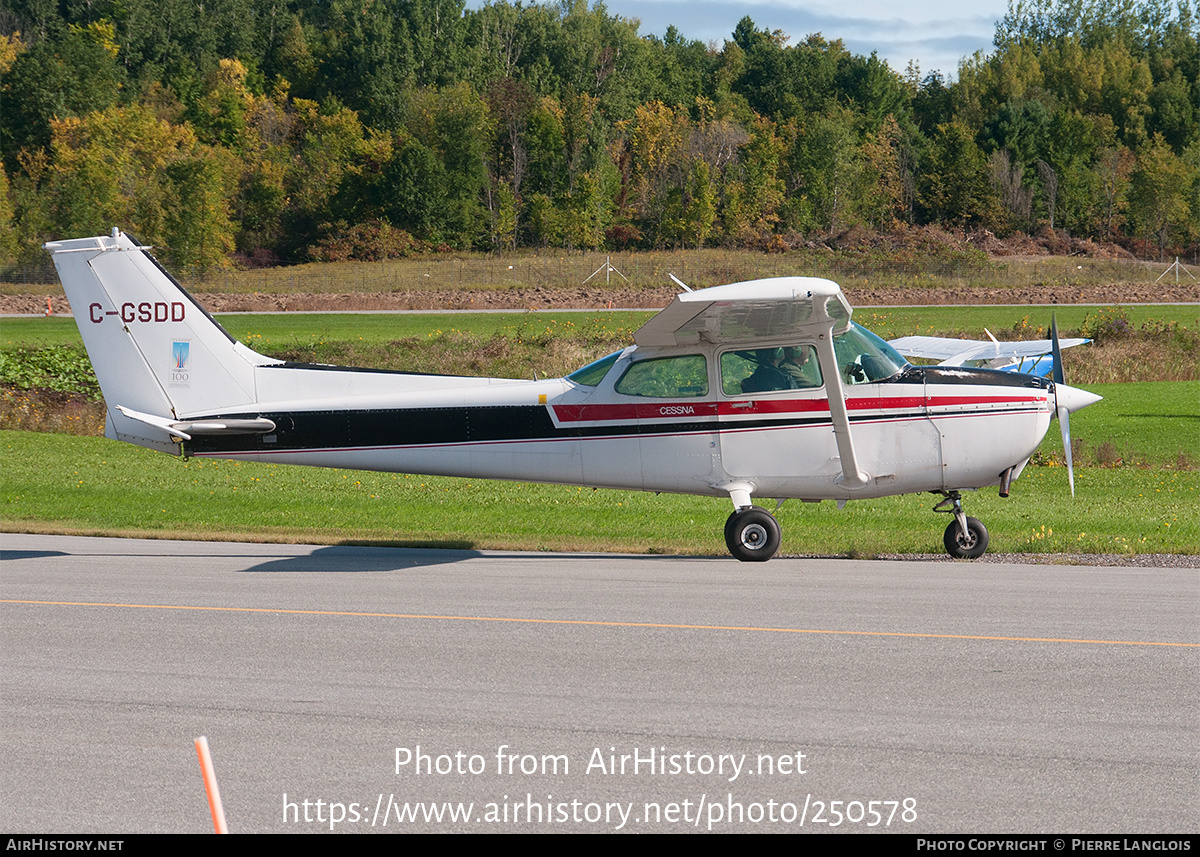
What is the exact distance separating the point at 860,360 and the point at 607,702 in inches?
246

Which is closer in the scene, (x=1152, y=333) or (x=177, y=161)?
(x=1152, y=333)

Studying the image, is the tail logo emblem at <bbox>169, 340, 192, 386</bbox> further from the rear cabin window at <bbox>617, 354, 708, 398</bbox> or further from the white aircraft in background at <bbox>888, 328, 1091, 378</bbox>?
the white aircraft in background at <bbox>888, 328, 1091, 378</bbox>

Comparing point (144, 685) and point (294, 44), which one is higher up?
point (294, 44)

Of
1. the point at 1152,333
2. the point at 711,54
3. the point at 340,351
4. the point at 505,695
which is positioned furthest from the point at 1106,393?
the point at 711,54

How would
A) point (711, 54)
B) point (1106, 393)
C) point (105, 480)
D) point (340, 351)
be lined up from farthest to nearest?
1. point (711, 54)
2. point (340, 351)
3. point (1106, 393)
4. point (105, 480)

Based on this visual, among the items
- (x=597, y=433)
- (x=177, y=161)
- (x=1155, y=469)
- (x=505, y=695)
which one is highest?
(x=177, y=161)

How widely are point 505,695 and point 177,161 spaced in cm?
7866

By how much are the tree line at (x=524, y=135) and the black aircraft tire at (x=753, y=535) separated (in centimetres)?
6896

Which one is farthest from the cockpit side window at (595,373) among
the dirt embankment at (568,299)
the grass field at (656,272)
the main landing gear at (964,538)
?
the grass field at (656,272)

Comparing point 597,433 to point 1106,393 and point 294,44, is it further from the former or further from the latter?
point 294,44

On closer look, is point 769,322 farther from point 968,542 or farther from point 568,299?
point 568,299

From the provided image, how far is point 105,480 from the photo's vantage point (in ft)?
62.3

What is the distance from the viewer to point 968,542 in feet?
40.6

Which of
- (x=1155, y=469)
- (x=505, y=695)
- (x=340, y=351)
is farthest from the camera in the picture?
(x=340, y=351)
